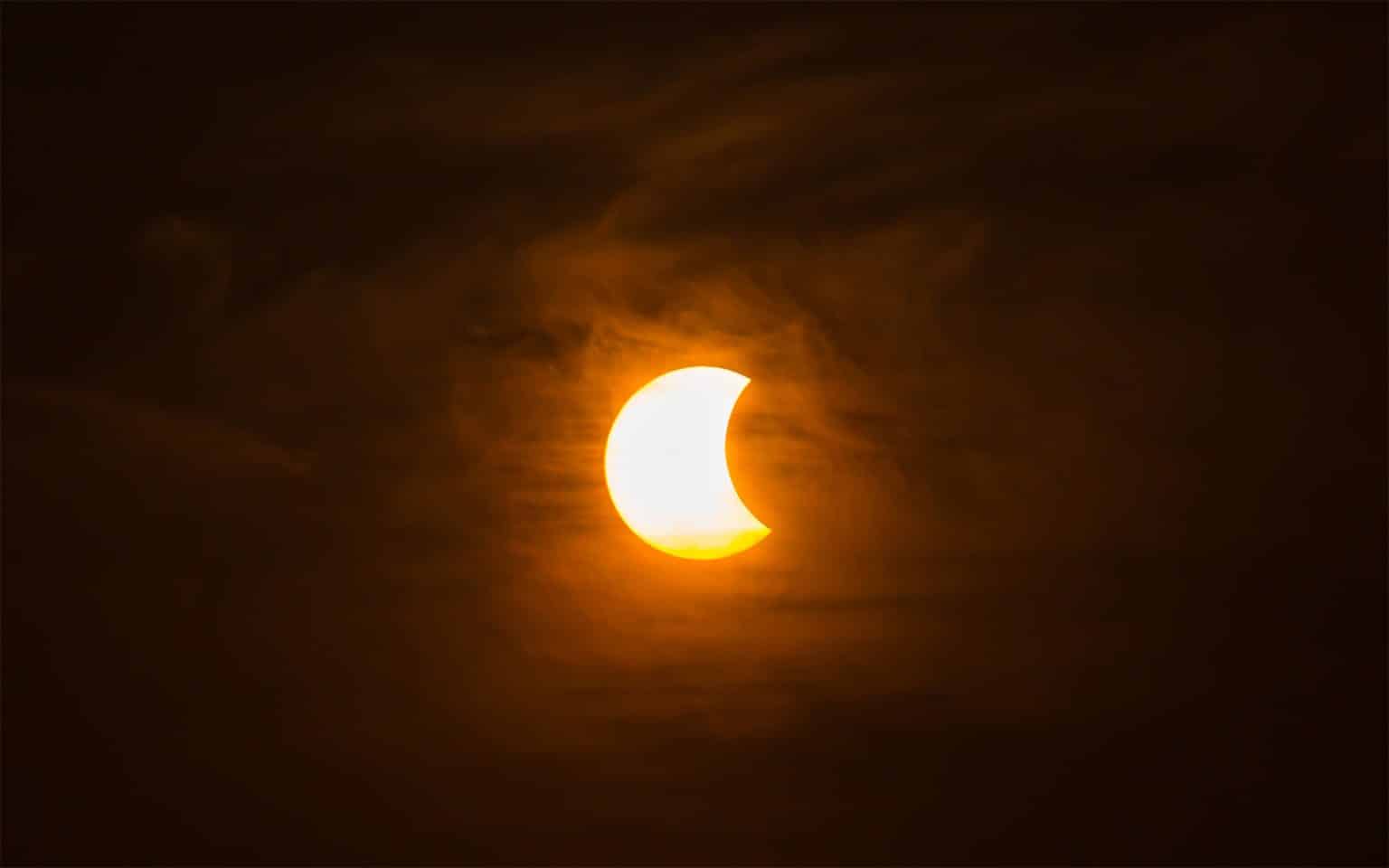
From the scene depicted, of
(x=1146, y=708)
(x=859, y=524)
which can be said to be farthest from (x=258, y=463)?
(x=1146, y=708)

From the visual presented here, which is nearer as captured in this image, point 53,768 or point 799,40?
point 799,40

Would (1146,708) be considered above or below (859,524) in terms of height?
below

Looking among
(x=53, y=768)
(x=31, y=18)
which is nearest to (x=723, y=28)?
(x=31, y=18)

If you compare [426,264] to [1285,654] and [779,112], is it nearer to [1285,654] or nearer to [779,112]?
[779,112]

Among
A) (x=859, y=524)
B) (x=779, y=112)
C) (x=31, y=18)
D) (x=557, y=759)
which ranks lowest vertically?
(x=557, y=759)

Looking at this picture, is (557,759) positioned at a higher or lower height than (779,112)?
lower

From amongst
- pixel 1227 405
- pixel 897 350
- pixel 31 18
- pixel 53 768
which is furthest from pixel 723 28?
pixel 53 768

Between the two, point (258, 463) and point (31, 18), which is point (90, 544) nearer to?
point (258, 463)

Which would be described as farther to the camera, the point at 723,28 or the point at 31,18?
the point at 31,18

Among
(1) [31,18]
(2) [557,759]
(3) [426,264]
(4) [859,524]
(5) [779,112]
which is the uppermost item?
(1) [31,18]
